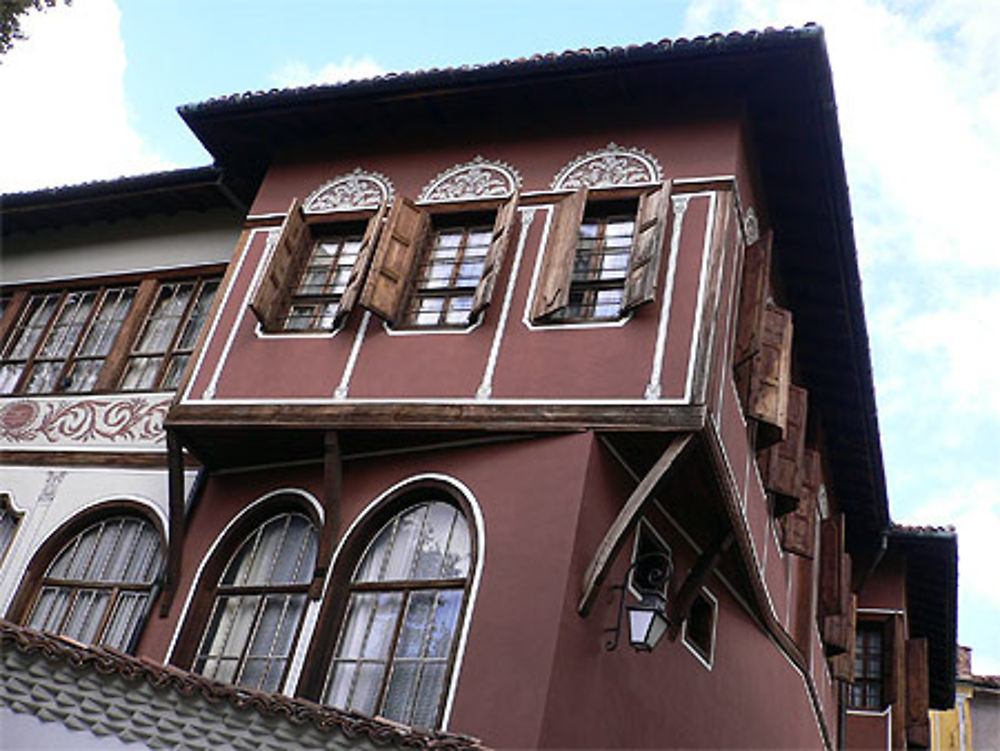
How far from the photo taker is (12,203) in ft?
41.2

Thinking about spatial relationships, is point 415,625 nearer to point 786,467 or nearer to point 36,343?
point 786,467

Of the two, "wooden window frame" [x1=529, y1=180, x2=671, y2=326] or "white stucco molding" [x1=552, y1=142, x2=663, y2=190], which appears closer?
"wooden window frame" [x1=529, y1=180, x2=671, y2=326]

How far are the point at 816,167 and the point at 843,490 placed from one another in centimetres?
613

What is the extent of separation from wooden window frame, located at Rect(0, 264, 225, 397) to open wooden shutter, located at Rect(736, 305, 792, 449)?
514cm

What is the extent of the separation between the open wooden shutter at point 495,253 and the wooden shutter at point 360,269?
958 millimetres

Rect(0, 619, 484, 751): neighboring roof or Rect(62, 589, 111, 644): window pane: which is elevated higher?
Rect(62, 589, 111, 644): window pane

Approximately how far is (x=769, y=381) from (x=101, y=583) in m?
5.79

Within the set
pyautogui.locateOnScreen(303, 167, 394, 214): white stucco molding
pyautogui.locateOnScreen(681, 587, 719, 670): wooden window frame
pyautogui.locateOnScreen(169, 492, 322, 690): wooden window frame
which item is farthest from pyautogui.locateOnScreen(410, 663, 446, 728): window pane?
pyautogui.locateOnScreen(303, 167, 394, 214): white stucco molding

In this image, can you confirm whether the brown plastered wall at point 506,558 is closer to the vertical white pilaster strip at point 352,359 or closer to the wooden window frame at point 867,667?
the vertical white pilaster strip at point 352,359

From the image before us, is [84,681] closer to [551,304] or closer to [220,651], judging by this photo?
[220,651]

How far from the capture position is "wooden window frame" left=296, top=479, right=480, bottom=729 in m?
7.62

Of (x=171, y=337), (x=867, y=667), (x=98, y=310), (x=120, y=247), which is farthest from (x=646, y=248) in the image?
(x=867, y=667)

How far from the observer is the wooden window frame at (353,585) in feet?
25.0

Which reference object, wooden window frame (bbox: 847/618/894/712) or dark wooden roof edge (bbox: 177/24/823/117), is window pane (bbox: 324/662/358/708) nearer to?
dark wooden roof edge (bbox: 177/24/823/117)
